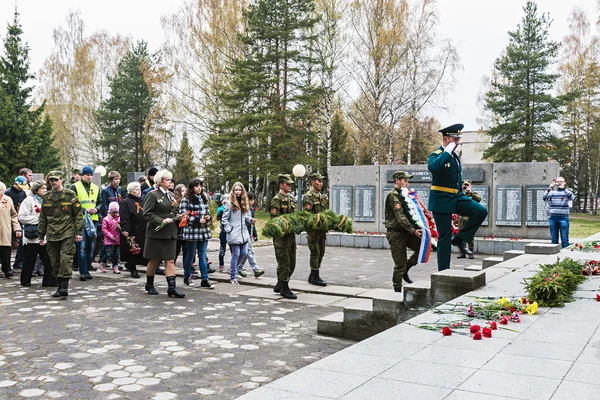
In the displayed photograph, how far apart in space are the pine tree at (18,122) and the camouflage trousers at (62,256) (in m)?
25.6

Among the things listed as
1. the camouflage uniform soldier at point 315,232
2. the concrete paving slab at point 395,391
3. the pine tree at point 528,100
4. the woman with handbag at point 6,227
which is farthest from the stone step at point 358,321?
the pine tree at point 528,100

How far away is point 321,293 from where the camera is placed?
913cm

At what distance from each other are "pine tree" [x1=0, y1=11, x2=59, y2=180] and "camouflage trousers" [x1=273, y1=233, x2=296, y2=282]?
27904mm

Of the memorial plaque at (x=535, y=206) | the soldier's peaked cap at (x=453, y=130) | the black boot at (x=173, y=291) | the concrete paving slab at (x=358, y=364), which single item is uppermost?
the soldier's peaked cap at (x=453, y=130)

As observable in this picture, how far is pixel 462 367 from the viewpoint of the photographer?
3826 millimetres

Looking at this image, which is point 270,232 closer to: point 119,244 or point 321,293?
point 321,293

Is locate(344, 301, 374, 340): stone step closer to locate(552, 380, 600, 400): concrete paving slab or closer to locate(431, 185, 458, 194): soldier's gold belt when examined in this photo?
locate(431, 185, 458, 194): soldier's gold belt

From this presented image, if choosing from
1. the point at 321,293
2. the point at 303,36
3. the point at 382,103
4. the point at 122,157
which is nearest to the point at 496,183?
the point at 321,293

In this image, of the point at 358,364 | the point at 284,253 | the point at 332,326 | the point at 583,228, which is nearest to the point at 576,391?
the point at 358,364

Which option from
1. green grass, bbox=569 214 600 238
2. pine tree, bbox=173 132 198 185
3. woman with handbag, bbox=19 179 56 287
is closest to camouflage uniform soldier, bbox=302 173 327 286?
woman with handbag, bbox=19 179 56 287

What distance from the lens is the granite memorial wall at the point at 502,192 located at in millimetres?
15719

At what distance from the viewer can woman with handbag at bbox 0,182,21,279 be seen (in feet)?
35.4

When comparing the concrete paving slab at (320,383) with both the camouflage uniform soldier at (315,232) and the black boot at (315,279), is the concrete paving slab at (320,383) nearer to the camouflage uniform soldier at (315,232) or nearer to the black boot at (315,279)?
the camouflage uniform soldier at (315,232)

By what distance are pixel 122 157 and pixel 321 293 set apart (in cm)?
3696
